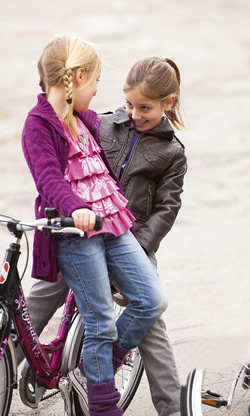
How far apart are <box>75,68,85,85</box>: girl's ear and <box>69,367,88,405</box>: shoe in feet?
4.07

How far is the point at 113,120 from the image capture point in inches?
143

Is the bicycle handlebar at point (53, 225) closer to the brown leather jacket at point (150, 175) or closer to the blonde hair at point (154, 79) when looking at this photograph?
the brown leather jacket at point (150, 175)

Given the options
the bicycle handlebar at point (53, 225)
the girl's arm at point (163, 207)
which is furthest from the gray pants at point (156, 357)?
the bicycle handlebar at point (53, 225)

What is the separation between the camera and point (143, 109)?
3.52 meters

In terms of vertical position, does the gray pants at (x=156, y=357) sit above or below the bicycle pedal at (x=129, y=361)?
above

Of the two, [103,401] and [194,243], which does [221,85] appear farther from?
[103,401]

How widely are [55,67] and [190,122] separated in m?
6.93

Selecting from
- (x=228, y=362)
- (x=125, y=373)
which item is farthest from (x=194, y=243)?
(x=125, y=373)

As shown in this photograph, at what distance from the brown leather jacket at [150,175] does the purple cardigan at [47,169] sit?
0.47m

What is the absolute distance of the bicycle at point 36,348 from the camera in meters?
3.08

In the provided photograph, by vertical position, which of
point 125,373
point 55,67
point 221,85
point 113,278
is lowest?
point 221,85

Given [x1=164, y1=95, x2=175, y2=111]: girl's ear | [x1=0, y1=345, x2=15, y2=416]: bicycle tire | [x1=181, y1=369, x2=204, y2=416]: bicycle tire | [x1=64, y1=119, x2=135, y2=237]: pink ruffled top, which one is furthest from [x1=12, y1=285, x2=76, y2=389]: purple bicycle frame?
[x1=164, y1=95, x2=175, y2=111]: girl's ear

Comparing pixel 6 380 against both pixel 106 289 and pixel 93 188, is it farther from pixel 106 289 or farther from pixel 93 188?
pixel 93 188

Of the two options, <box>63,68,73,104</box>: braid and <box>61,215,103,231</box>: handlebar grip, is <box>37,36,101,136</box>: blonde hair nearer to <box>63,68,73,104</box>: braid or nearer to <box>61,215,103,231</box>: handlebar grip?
<box>63,68,73,104</box>: braid
